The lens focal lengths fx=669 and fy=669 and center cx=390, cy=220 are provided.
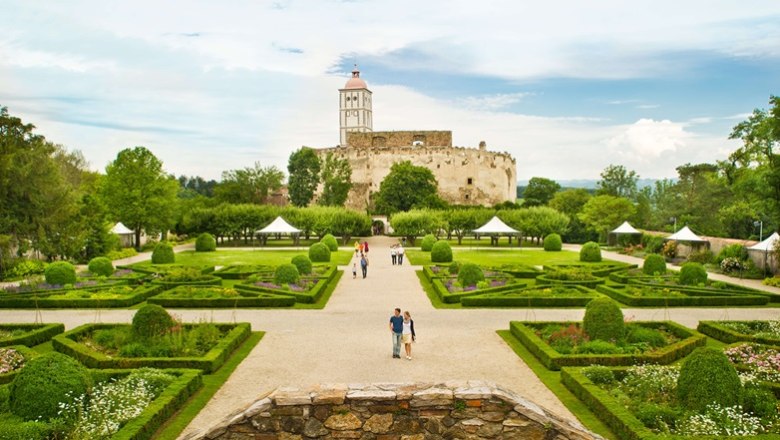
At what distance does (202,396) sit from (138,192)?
34.1m

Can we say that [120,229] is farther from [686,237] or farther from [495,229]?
[686,237]

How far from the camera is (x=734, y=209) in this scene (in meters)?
35.4

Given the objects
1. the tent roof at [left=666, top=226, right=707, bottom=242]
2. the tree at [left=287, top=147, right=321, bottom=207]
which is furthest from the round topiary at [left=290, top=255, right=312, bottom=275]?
the tree at [left=287, top=147, right=321, bottom=207]

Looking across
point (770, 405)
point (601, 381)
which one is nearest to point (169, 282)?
point (601, 381)

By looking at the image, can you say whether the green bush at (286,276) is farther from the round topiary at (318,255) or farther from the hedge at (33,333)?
the round topiary at (318,255)

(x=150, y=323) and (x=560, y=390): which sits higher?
(x=150, y=323)

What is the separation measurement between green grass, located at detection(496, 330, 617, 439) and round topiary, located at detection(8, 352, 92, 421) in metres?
6.77

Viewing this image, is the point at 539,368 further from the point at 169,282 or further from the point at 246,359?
the point at 169,282

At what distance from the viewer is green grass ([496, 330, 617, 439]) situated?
8828 millimetres

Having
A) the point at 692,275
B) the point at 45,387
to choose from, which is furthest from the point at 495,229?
the point at 45,387

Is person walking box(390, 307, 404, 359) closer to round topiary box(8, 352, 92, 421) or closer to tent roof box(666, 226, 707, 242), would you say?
round topiary box(8, 352, 92, 421)

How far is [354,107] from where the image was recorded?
96.1m

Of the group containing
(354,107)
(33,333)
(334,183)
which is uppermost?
(354,107)

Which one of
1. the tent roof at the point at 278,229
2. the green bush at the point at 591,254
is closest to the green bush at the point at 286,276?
the green bush at the point at 591,254
